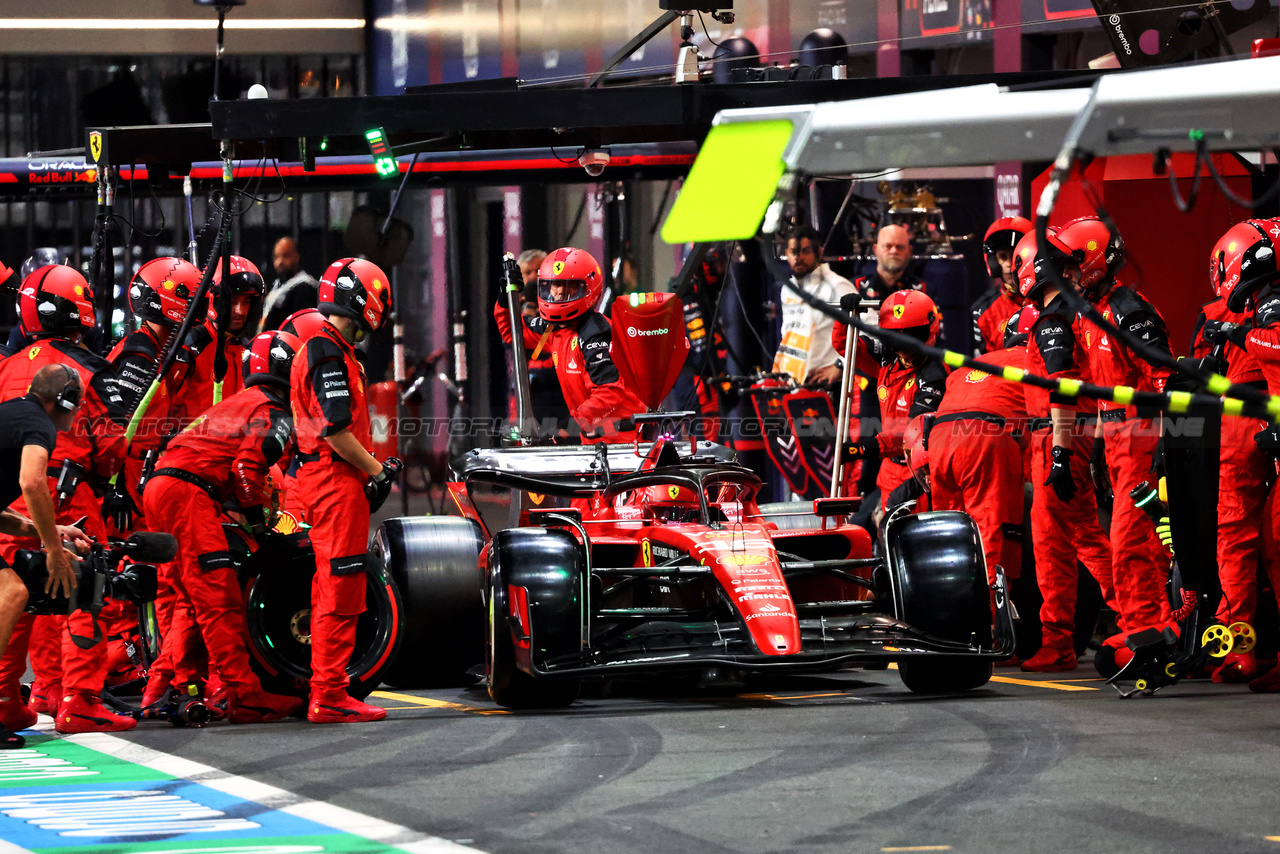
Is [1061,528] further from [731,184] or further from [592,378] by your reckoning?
[731,184]

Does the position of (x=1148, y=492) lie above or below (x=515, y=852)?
above

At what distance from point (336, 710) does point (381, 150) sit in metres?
4.24

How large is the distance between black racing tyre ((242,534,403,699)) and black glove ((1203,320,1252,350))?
430 centimetres

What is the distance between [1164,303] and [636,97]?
415cm

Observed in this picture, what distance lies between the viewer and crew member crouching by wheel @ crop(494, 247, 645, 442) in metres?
11.3

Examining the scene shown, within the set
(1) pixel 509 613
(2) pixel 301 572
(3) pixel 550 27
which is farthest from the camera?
(3) pixel 550 27

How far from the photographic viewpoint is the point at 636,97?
36.7 ft

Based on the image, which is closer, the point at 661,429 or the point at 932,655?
the point at 932,655

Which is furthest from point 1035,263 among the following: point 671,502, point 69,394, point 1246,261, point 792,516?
point 69,394

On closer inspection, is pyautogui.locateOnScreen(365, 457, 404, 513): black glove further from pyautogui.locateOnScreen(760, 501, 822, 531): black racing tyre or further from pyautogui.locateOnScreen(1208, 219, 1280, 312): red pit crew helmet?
pyautogui.locateOnScreen(1208, 219, 1280, 312): red pit crew helmet

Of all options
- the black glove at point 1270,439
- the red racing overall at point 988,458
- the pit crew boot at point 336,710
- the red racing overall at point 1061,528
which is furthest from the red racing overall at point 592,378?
the black glove at point 1270,439

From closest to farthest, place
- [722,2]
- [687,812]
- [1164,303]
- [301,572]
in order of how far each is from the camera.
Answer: [687,812] → [301,572] → [722,2] → [1164,303]

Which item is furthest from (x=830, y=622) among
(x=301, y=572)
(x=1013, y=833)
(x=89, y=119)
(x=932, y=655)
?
(x=89, y=119)

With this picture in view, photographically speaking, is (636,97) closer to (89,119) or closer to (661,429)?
(661,429)
